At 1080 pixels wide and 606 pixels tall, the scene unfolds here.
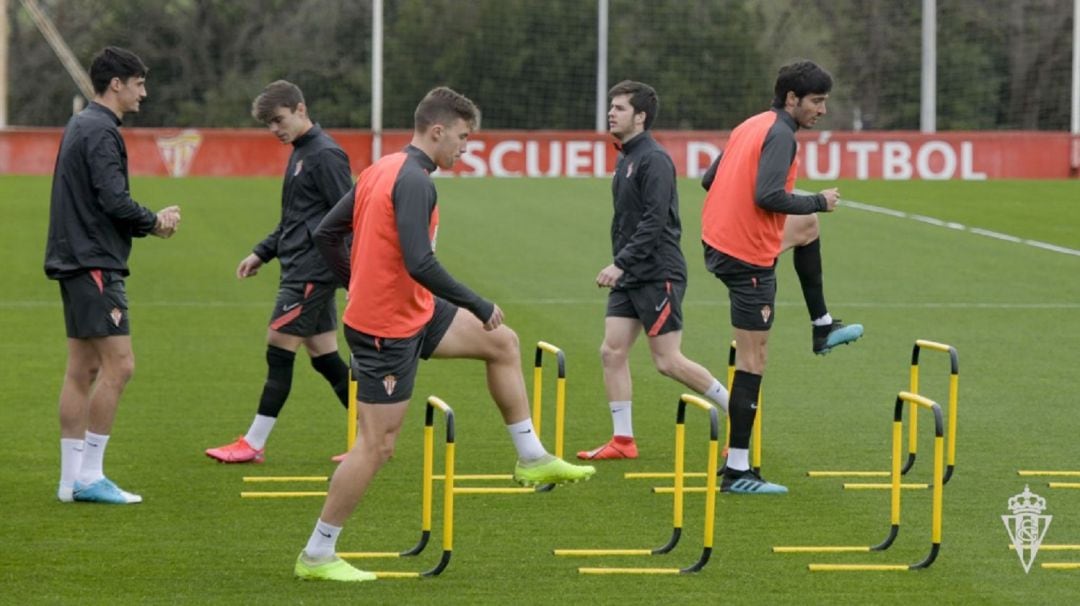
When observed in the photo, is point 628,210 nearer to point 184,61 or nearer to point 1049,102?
point 1049,102

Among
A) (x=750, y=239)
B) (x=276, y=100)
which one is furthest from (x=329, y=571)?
(x=276, y=100)

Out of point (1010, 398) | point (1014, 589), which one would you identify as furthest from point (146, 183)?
point (1014, 589)

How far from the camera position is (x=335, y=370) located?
1148 centimetres

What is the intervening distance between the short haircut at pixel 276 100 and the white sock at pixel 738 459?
3153 mm

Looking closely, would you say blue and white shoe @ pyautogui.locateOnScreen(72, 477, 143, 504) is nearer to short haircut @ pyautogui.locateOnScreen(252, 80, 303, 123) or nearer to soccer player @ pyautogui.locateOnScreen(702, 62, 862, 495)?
short haircut @ pyautogui.locateOnScreen(252, 80, 303, 123)

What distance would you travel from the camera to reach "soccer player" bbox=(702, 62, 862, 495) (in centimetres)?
998

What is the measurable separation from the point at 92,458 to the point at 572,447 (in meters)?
3.19

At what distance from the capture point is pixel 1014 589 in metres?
8.05

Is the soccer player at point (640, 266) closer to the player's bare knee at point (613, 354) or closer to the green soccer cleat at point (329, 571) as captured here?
the player's bare knee at point (613, 354)

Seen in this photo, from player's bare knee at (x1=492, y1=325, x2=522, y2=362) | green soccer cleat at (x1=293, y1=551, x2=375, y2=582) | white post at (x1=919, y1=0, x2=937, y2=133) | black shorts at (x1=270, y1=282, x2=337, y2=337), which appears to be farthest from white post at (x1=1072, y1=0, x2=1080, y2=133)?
green soccer cleat at (x1=293, y1=551, x2=375, y2=582)

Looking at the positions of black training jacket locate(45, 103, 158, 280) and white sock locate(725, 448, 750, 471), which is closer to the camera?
black training jacket locate(45, 103, 158, 280)

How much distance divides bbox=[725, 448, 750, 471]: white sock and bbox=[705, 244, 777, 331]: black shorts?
25.4 inches

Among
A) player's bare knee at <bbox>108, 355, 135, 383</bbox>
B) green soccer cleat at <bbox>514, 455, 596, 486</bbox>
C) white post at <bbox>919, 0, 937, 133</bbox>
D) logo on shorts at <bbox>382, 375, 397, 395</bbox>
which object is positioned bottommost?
green soccer cleat at <bbox>514, 455, 596, 486</bbox>

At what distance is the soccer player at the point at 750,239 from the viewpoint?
32.7ft
